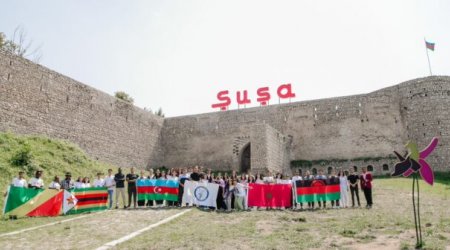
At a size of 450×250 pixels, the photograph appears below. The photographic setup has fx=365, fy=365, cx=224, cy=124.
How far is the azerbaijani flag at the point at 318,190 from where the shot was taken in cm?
1195

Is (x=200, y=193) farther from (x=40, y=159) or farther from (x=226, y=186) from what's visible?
(x=40, y=159)

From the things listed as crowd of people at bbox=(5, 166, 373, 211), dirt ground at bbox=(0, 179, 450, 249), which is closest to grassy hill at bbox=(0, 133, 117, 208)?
crowd of people at bbox=(5, 166, 373, 211)

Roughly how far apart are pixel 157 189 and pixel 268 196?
371 cm

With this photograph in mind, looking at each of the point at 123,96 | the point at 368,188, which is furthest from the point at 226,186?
the point at 123,96

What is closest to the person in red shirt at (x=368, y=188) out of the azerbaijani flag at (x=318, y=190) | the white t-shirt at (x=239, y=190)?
the azerbaijani flag at (x=318, y=190)

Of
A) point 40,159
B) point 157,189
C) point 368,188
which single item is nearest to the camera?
point 368,188

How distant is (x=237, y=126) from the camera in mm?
30188

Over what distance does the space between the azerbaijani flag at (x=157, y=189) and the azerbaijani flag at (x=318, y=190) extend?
13.5ft

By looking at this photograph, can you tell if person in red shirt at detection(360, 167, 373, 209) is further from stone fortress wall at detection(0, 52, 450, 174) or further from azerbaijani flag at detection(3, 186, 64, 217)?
stone fortress wall at detection(0, 52, 450, 174)

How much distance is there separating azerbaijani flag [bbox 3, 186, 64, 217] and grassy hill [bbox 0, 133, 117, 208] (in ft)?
5.51

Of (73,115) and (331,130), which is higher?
(73,115)

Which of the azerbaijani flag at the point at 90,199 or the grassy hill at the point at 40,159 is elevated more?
the grassy hill at the point at 40,159

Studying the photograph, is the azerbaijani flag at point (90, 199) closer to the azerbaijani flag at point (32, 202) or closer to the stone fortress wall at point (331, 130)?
the azerbaijani flag at point (32, 202)

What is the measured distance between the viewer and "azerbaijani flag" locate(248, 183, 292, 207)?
11945 mm
